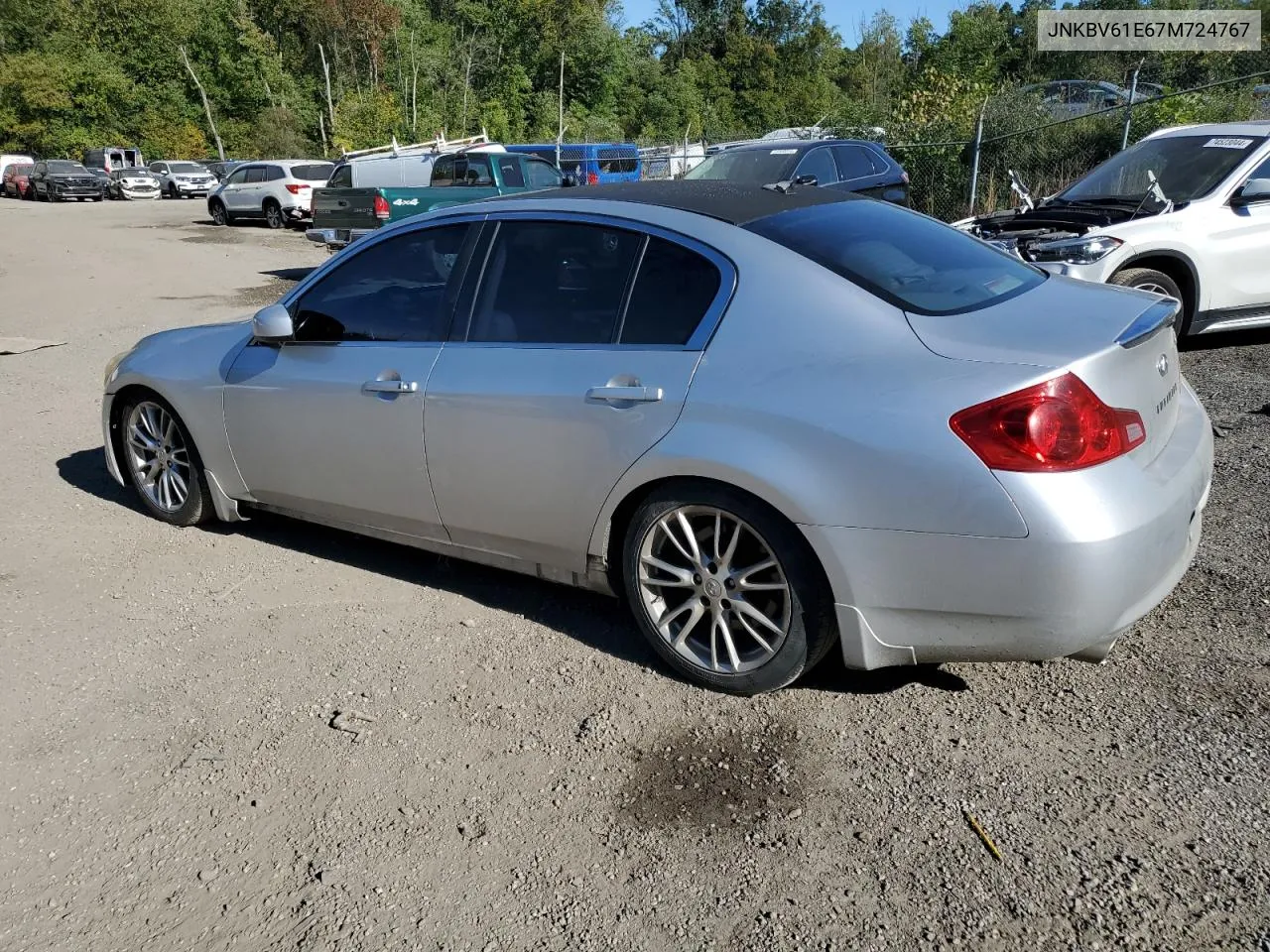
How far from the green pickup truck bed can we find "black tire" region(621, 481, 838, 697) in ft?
41.6

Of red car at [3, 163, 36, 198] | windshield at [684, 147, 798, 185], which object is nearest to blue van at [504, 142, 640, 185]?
windshield at [684, 147, 798, 185]

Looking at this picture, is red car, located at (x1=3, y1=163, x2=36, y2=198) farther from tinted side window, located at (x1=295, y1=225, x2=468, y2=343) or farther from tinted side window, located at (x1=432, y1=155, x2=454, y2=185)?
tinted side window, located at (x1=295, y1=225, x2=468, y2=343)

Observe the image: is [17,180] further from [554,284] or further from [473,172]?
[554,284]

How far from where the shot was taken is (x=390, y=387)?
4.11 m

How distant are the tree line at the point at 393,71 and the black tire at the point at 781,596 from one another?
46.8 m

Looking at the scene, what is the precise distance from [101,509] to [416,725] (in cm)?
320

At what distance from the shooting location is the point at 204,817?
9.98 feet

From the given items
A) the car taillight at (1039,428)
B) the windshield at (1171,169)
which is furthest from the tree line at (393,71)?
the car taillight at (1039,428)

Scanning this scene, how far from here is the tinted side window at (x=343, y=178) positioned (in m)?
20.5

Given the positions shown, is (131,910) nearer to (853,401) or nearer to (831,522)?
(831,522)

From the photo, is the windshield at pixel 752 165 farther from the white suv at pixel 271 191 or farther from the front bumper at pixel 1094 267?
the white suv at pixel 271 191

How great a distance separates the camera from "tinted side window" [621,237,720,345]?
3482 mm

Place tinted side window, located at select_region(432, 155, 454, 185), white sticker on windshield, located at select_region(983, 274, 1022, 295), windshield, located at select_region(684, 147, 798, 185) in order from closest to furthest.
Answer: white sticker on windshield, located at select_region(983, 274, 1022, 295), windshield, located at select_region(684, 147, 798, 185), tinted side window, located at select_region(432, 155, 454, 185)

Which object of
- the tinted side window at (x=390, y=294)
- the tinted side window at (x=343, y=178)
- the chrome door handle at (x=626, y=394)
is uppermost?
the tinted side window at (x=390, y=294)
